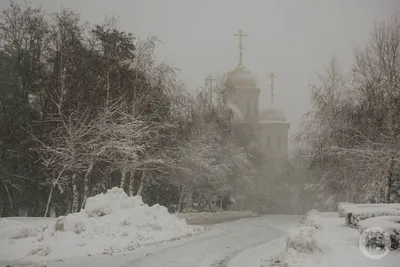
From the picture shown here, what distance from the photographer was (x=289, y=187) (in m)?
63.8

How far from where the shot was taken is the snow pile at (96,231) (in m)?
14.0

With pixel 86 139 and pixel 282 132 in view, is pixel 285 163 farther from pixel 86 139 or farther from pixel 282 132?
pixel 86 139

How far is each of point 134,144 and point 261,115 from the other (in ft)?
193

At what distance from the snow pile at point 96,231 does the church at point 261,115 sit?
5405cm

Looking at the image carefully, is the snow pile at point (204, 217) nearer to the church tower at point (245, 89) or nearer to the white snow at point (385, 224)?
the white snow at point (385, 224)

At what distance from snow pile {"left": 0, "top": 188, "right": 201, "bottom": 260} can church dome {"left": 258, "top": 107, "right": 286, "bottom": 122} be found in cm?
6138

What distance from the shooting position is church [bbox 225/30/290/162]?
75.9 metres

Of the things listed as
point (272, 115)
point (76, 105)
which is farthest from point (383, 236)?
point (272, 115)

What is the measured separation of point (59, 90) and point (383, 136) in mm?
17338

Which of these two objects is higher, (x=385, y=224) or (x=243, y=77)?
(x=243, y=77)

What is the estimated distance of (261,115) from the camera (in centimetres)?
8212

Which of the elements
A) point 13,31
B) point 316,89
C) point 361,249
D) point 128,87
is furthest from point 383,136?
point 13,31

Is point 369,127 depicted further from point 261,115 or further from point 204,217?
point 261,115

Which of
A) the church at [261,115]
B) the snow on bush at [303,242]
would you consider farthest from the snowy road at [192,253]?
the church at [261,115]
